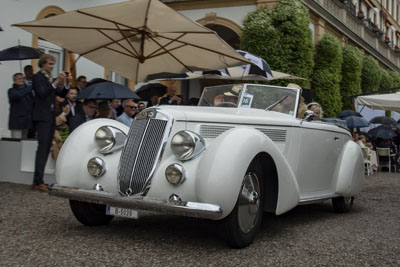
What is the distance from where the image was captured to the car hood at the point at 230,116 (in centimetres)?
418

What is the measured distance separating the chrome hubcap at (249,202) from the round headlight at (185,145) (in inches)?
18.7

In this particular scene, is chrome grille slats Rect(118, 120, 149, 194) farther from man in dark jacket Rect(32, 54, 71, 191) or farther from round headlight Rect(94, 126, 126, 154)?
man in dark jacket Rect(32, 54, 71, 191)

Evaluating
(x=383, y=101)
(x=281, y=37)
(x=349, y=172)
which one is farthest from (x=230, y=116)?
(x=281, y=37)

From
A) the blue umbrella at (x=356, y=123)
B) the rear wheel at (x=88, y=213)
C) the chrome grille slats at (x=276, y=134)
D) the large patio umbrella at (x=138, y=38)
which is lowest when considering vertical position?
the rear wheel at (x=88, y=213)

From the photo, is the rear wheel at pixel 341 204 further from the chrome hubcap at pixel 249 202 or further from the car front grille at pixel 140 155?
the car front grille at pixel 140 155

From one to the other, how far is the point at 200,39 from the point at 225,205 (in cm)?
397

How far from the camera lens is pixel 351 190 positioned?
229 inches

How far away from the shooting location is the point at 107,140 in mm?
4266

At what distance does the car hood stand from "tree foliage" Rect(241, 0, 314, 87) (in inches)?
439

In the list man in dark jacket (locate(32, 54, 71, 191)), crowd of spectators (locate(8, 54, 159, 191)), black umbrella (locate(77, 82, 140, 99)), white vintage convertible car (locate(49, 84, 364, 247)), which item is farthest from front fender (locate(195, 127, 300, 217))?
black umbrella (locate(77, 82, 140, 99))

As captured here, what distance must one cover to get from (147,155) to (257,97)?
1911mm

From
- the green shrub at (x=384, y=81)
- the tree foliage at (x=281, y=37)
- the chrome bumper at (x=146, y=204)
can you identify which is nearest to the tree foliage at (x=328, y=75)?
the tree foliage at (x=281, y=37)

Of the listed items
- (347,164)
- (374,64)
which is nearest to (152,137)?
(347,164)

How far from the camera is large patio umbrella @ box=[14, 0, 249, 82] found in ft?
21.5
